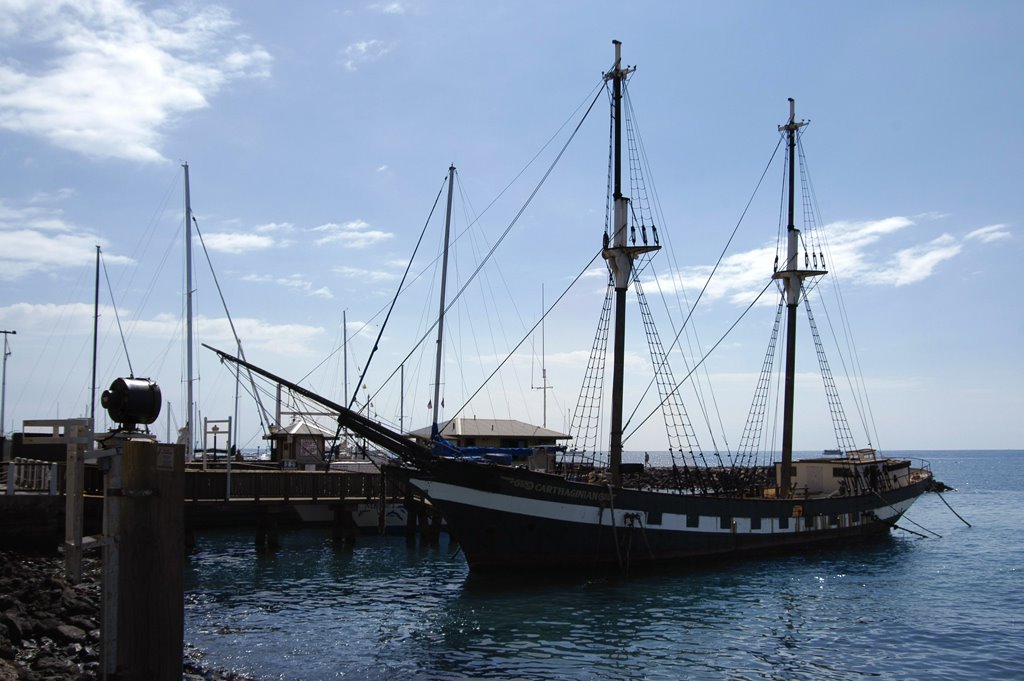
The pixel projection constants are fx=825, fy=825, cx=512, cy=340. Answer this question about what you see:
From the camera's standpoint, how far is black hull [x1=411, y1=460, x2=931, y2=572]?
83.4 feet

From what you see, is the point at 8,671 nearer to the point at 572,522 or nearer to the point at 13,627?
the point at 13,627

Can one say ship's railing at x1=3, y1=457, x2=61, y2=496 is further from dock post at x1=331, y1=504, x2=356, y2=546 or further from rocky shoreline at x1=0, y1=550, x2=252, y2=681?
dock post at x1=331, y1=504, x2=356, y2=546

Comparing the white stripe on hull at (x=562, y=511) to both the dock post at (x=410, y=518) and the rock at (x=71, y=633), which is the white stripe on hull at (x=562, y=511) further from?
the dock post at (x=410, y=518)

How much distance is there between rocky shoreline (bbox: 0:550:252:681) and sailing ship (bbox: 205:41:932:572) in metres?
7.49

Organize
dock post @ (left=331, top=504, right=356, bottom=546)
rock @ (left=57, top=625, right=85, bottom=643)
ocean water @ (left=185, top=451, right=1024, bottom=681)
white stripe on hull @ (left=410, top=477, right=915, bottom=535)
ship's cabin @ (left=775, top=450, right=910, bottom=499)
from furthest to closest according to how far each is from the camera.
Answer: ship's cabin @ (left=775, top=450, right=910, bottom=499), dock post @ (left=331, top=504, right=356, bottom=546), white stripe on hull @ (left=410, top=477, right=915, bottom=535), ocean water @ (left=185, top=451, right=1024, bottom=681), rock @ (left=57, top=625, right=85, bottom=643)

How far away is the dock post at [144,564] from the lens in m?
9.66

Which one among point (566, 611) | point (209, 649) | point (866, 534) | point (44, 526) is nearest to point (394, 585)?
point (566, 611)

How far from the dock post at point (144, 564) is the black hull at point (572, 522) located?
1555cm

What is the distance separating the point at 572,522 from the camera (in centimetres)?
2662

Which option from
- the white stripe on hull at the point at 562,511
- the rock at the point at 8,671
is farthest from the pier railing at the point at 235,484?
the rock at the point at 8,671

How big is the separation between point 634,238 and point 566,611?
617 inches

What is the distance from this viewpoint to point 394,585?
26.2 meters

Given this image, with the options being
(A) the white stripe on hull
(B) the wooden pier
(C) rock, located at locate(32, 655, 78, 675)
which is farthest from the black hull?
(C) rock, located at locate(32, 655, 78, 675)

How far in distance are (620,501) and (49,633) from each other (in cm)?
1712
